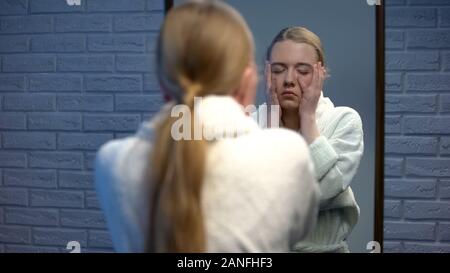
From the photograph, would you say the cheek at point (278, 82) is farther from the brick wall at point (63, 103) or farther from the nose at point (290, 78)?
the brick wall at point (63, 103)

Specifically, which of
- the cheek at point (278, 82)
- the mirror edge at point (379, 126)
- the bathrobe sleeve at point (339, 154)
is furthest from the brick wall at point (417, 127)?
the cheek at point (278, 82)

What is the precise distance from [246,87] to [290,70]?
349 mm

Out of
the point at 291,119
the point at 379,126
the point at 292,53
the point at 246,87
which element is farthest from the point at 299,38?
the point at 246,87

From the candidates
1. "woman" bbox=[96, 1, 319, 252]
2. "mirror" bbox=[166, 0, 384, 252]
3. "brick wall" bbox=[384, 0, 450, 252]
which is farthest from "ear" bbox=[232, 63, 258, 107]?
"brick wall" bbox=[384, 0, 450, 252]

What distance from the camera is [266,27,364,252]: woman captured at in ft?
2.73

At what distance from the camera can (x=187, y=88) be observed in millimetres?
509

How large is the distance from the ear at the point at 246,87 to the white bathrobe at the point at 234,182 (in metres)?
0.02

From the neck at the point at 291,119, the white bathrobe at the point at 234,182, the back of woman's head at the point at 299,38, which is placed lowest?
the white bathrobe at the point at 234,182

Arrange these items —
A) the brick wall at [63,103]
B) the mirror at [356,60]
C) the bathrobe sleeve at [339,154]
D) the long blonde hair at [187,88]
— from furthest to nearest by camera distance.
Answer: the brick wall at [63,103] → the mirror at [356,60] → the bathrobe sleeve at [339,154] → the long blonde hair at [187,88]

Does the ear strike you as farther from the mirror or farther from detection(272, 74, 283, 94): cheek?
the mirror

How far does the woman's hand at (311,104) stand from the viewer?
843mm

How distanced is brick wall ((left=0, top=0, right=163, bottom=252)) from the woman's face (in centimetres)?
32

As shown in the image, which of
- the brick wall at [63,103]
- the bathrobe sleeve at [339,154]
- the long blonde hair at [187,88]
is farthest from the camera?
the brick wall at [63,103]

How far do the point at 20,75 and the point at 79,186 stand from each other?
0.26 metres
